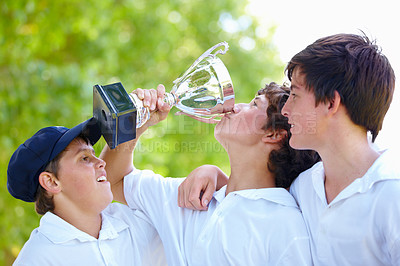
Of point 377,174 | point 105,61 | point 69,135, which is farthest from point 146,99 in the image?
point 105,61

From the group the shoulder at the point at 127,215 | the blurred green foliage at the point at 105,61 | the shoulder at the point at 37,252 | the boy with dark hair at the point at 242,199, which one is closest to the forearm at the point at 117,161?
the boy with dark hair at the point at 242,199

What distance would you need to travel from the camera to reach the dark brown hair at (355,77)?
1.31 metres

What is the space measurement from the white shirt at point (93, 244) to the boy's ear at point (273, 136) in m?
0.55

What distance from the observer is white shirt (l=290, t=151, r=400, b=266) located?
1141 mm

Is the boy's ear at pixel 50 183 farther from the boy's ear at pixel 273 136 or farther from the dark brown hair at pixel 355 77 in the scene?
the dark brown hair at pixel 355 77

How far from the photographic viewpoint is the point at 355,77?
1.32 m

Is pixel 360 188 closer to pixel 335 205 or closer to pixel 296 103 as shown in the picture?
pixel 335 205

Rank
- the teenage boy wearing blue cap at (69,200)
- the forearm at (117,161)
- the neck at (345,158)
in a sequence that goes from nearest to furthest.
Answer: the neck at (345,158) < the teenage boy wearing blue cap at (69,200) < the forearm at (117,161)

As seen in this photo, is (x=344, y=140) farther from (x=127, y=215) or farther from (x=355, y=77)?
(x=127, y=215)

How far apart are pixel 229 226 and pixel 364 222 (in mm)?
440

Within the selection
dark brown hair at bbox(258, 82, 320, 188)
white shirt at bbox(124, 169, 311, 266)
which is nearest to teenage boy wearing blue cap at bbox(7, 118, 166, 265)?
white shirt at bbox(124, 169, 311, 266)

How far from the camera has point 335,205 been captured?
128cm

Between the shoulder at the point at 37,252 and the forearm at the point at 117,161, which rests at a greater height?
the forearm at the point at 117,161

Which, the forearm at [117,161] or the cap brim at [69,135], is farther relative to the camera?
the forearm at [117,161]
